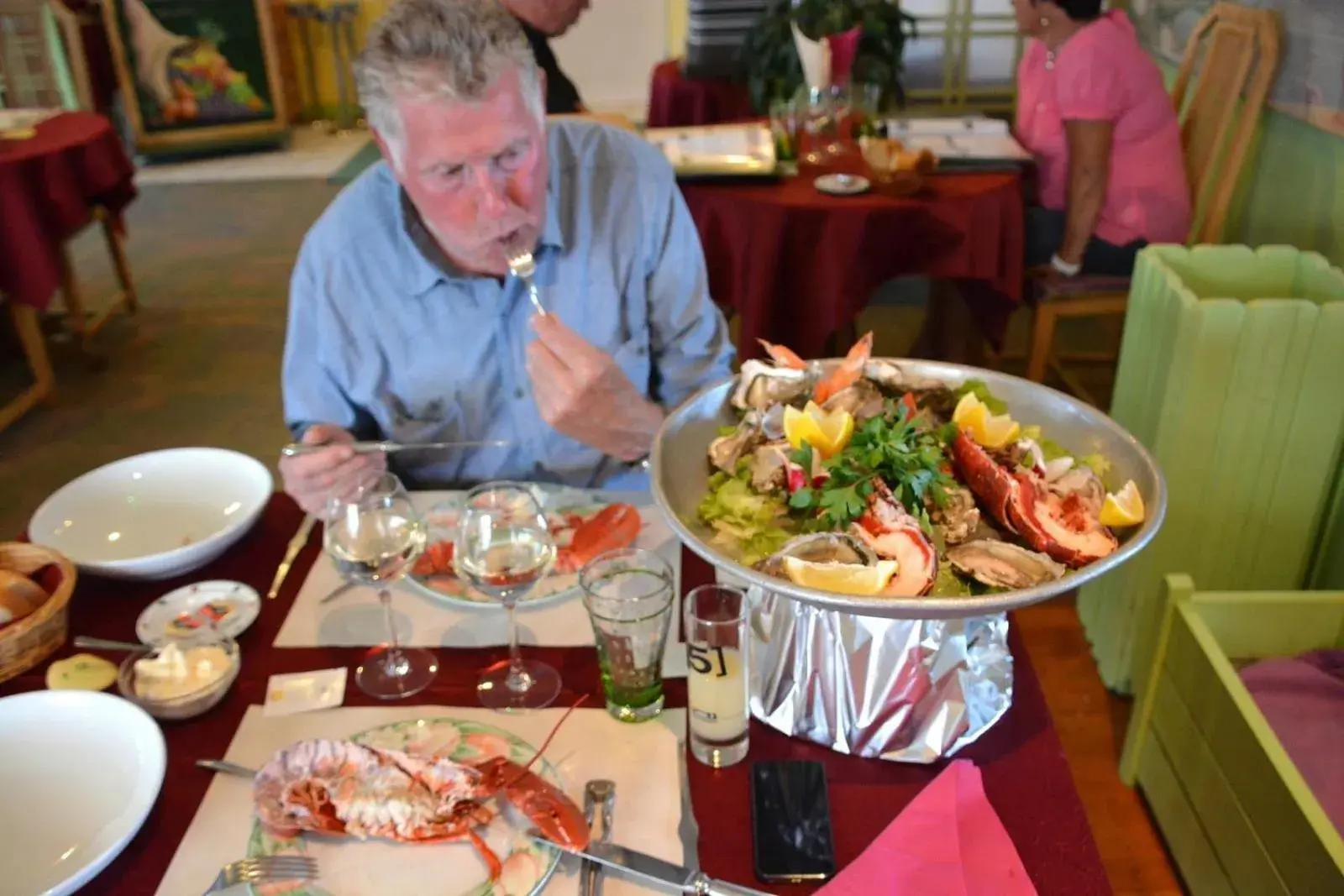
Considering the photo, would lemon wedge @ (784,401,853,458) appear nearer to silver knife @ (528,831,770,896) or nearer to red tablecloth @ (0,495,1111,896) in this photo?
red tablecloth @ (0,495,1111,896)

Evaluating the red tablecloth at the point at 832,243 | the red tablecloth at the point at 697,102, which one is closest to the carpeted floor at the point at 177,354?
the red tablecloth at the point at 832,243

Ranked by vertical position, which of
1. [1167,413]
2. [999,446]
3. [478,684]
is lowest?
[1167,413]

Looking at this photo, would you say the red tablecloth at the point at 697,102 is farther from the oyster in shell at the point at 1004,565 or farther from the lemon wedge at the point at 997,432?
the oyster in shell at the point at 1004,565

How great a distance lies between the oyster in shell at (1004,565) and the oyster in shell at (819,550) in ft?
0.28

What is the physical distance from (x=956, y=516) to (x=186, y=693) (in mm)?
703

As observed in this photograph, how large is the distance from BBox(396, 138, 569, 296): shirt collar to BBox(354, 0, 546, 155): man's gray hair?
19cm

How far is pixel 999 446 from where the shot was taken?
932mm

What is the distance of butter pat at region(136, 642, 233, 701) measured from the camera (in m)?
0.93

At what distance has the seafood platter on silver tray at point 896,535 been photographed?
0.78 m

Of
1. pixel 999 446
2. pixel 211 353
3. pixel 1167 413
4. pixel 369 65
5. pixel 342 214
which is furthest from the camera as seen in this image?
pixel 211 353

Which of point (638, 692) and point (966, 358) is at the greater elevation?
point (638, 692)

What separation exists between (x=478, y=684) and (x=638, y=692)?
0.53 feet

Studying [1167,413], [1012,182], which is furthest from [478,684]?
[1012,182]

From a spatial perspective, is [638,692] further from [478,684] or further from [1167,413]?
[1167,413]
